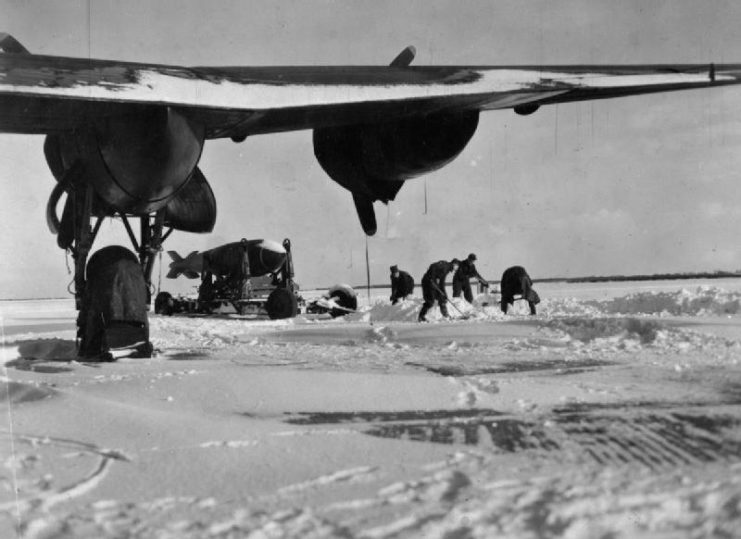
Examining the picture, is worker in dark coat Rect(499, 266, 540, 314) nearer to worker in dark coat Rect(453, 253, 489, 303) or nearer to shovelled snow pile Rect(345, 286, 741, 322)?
shovelled snow pile Rect(345, 286, 741, 322)

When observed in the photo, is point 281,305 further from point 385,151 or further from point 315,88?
point 315,88

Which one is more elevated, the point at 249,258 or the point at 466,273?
the point at 249,258

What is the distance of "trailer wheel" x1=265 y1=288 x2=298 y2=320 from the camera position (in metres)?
17.5

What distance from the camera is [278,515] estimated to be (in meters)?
1.92

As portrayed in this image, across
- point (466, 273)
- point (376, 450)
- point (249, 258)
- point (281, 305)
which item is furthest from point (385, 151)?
point (249, 258)

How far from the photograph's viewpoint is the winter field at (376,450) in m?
1.87

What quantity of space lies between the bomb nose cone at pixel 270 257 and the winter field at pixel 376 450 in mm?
13709

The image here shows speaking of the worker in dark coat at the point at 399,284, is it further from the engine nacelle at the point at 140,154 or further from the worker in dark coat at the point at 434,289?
the engine nacelle at the point at 140,154

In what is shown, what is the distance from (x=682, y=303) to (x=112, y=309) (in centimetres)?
1300

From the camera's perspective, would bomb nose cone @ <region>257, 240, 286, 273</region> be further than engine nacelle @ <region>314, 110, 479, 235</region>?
Yes

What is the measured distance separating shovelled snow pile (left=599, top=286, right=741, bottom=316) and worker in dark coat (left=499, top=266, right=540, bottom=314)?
1.95 m

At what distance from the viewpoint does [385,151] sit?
6129 mm

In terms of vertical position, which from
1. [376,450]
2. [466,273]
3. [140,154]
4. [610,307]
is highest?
[140,154]

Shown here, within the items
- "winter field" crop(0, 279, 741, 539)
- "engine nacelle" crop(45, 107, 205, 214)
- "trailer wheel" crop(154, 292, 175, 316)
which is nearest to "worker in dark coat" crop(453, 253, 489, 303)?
"trailer wheel" crop(154, 292, 175, 316)
